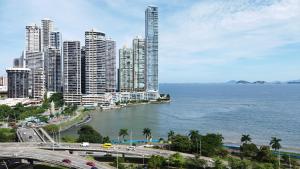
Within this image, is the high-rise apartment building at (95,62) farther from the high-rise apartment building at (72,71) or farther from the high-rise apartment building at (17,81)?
the high-rise apartment building at (17,81)

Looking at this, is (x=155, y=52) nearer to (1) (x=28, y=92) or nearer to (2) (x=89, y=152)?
(1) (x=28, y=92)

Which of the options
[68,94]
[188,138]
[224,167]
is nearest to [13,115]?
[68,94]

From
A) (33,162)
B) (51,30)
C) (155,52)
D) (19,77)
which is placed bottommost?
(33,162)

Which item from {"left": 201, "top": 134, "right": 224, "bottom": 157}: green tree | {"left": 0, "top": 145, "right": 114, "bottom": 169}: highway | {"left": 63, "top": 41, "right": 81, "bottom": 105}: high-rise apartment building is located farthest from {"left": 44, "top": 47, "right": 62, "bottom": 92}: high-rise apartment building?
{"left": 201, "top": 134, "right": 224, "bottom": 157}: green tree

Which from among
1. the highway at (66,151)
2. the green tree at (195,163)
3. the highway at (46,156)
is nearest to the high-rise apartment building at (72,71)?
the highway at (66,151)

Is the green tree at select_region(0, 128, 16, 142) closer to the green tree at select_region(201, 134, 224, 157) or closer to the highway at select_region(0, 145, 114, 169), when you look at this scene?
the highway at select_region(0, 145, 114, 169)

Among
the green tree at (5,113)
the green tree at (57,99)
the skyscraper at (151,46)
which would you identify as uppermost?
the skyscraper at (151,46)

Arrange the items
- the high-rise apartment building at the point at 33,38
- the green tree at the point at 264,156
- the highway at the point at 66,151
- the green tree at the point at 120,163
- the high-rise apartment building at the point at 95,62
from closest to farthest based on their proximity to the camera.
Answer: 1. the green tree at the point at 120,163
2. the highway at the point at 66,151
3. the green tree at the point at 264,156
4. the high-rise apartment building at the point at 95,62
5. the high-rise apartment building at the point at 33,38
